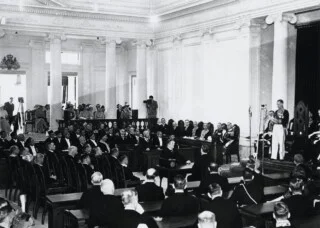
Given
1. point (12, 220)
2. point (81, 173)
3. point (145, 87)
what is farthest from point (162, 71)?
point (12, 220)

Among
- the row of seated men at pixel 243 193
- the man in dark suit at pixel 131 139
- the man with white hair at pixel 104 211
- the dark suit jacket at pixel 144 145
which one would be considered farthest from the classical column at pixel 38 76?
the man with white hair at pixel 104 211

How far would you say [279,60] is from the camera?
16.1 m

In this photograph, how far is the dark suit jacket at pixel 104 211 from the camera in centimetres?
627

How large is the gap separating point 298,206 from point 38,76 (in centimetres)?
2120

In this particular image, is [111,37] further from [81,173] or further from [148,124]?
[81,173]

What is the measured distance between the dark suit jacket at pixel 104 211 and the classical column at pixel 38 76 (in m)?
19.9

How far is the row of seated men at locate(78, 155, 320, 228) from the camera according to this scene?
18.1ft

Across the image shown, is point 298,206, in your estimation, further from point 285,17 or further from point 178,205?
point 285,17

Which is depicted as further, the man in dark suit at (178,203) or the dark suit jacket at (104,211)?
the man in dark suit at (178,203)

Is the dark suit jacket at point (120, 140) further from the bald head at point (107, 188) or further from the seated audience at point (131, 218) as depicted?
the seated audience at point (131, 218)

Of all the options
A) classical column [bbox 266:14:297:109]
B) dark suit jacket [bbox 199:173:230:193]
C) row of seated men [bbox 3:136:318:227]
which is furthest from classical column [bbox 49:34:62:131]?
dark suit jacket [bbox 199:173:230:193]

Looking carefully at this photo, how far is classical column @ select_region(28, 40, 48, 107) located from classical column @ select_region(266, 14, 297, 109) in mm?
14091

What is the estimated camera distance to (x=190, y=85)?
2075 cm

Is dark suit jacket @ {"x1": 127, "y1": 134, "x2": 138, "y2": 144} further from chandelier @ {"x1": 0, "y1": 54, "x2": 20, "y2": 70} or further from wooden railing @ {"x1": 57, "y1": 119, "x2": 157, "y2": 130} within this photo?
chandelier @ {"x1": 0, "y1": 54, "x2": 20, "y2": 70}
